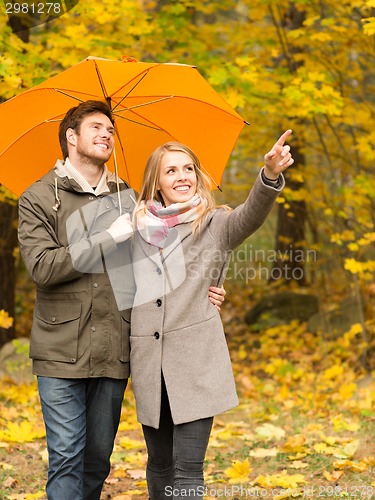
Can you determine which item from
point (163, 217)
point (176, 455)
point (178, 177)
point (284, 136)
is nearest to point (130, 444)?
point (176, 455)

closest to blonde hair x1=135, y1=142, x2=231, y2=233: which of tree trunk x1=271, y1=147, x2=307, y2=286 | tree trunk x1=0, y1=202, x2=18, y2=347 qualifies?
tree trunk x1=0, y1=202, x2=18, y2=347

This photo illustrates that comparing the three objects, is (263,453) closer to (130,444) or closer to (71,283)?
(130,444)

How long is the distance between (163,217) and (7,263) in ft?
20.0

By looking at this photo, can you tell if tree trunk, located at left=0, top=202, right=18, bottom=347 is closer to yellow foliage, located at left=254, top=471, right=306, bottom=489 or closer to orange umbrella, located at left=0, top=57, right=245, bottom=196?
yellow foliage, located at left=254, top=471, right=306, bottom=489

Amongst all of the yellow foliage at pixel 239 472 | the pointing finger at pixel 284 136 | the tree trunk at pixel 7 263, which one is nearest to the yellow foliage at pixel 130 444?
the yellow foliage at pixel 239 472

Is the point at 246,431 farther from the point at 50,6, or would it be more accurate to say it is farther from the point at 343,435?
the point at 50,6

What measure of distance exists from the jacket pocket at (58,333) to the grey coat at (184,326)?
283 millimetres

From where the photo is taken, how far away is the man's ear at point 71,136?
11.6ft

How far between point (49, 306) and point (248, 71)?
4.27m

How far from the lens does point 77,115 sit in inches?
140

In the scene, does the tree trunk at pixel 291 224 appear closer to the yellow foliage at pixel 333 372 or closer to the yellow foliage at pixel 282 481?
the yellow foliage at pixel 333 372

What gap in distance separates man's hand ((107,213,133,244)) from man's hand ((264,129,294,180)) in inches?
26.7

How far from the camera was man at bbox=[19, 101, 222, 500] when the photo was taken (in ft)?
10.9

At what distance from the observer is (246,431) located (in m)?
6.28
